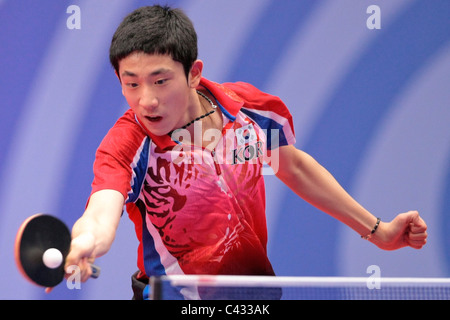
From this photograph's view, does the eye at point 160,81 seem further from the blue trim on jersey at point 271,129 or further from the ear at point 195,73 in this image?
the blue trim on jersey at point 271,129

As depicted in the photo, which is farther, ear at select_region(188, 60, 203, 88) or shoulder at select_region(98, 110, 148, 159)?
ear at select_region(188, 60, 203, 88)

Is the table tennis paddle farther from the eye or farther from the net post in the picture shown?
the eye

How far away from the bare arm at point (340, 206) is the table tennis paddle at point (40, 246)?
1.28m

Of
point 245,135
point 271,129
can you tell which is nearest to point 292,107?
point 271,129

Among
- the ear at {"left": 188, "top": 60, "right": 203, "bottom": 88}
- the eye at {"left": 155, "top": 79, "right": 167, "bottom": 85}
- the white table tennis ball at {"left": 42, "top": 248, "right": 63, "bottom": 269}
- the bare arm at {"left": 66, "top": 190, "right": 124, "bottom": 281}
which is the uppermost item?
the ear at {"left": 188, "top": 60, "right": 203, "bottom": 88}

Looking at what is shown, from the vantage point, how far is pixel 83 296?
12.4ft

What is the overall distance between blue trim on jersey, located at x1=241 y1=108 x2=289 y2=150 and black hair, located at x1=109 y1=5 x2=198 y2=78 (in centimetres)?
38

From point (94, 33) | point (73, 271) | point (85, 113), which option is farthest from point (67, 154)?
point (73, 271)

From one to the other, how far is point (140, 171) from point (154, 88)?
0.99ft

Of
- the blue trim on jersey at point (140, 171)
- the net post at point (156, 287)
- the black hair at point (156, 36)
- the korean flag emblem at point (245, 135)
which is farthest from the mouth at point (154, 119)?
the net post at point (156, 287)

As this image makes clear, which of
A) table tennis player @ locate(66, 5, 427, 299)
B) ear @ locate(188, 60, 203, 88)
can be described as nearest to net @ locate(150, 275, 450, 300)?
table tennis player @ locate(66, 5, 427, 299)

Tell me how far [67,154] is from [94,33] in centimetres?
67

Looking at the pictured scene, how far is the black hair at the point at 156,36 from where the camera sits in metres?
2.33

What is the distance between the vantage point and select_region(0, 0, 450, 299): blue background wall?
3693mm
